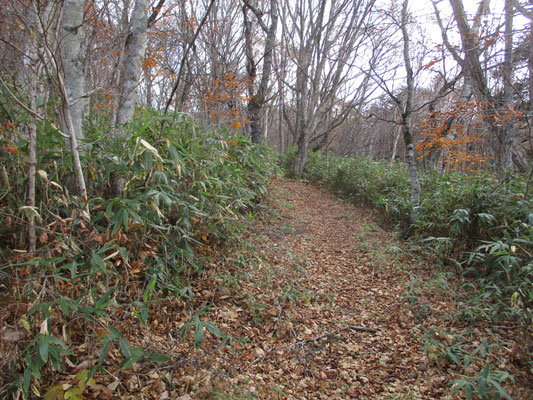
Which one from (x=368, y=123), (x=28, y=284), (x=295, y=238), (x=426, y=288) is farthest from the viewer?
(x=368, y=123)

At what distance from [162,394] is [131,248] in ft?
3.39

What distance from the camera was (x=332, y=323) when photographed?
2.73 m

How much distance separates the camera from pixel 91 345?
171 cm

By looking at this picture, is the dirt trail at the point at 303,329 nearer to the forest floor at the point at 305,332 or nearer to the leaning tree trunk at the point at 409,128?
the forest floor at the point at 305,332

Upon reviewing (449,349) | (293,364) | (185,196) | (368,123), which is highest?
(368,123)

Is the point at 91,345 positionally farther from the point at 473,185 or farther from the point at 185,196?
the point at 473,185

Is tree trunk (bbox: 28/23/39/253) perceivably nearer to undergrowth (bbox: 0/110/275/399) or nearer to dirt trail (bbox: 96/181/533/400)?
undergrowth (bbox: 0/110/275/399)

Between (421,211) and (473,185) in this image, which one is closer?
(473,185)

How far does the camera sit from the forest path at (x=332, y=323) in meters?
2.03

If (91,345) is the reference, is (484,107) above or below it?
above

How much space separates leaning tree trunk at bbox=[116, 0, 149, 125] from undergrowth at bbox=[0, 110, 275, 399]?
0.77 ft

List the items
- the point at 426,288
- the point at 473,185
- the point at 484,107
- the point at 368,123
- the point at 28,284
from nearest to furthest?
the point at 28,284, the point at 426,288, the point at 473,185, the point at 484,107, the point at 368,123

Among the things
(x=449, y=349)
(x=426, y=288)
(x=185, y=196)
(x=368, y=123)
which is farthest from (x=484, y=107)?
(x=368, y=123)

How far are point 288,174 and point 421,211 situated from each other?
5344mm
